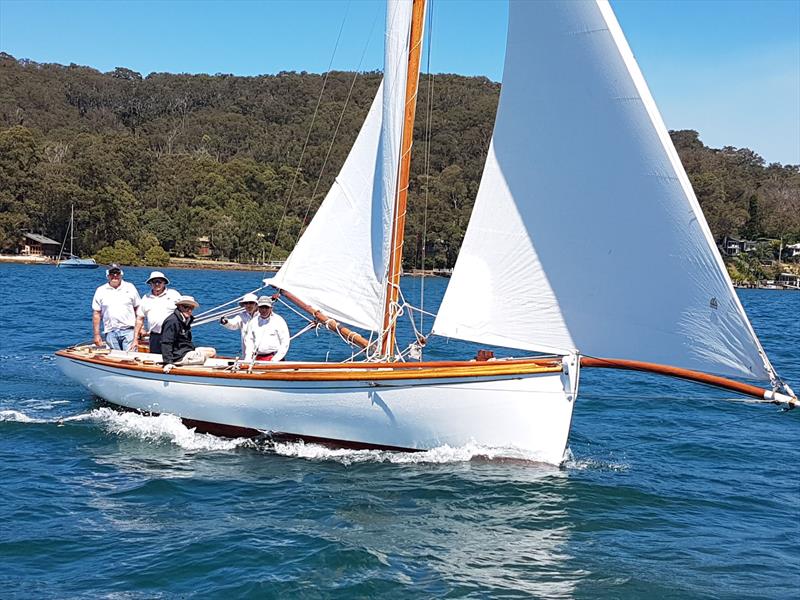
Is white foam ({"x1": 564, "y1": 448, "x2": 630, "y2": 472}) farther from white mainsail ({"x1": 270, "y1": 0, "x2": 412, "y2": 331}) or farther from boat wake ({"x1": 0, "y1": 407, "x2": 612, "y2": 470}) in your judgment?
white mainsail ({"x1": 270, "y1": 0, "x2": 412, "y2": 331})

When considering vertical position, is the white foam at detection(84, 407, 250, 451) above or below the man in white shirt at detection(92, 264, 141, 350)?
below

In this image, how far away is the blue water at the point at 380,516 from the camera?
8.45 metres

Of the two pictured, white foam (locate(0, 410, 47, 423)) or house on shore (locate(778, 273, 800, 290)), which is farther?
house on shore (locate(778, 273, 800, 290))

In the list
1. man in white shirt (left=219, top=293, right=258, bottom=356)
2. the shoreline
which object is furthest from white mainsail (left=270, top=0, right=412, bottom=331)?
the shoreline

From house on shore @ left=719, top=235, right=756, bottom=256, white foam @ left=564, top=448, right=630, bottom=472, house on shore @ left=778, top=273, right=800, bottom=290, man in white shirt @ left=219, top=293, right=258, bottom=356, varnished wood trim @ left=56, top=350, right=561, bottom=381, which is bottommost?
white foam @ left=564, top=448, right=630, bottom=472

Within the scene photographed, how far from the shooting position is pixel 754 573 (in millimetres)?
8938

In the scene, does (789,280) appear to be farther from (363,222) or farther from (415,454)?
(415,454)

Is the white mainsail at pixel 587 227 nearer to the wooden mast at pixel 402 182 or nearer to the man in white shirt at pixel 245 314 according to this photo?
the wooden mast at pixel 402 182

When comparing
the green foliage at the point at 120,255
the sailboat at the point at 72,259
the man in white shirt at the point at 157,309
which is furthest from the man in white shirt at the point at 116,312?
the green foliage at the point at 120,255

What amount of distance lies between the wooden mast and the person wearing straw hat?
3119 mm

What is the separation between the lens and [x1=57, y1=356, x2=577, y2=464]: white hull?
1141 centimetres

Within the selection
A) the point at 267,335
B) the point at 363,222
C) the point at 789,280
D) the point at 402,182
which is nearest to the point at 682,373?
the point at 402,182

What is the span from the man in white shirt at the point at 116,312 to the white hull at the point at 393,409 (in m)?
2.22

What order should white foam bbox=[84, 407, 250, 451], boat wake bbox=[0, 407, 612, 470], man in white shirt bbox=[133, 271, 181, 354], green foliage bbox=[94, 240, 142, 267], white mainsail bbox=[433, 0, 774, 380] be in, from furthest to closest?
green foliage bbox=[94, 240, 142, 267] < man in white shirt bbox=[133, 271, 181, 354] < white foam bbox=[84, 407, 250, 451] < boat wake bbox=[0, 407, 612, 470] < white mainsail bbox=[433, 0, 774, 380]
